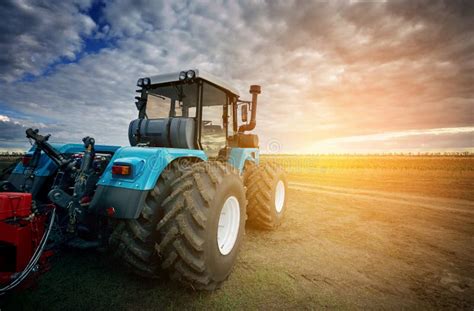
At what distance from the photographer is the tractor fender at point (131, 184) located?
94.4 inches

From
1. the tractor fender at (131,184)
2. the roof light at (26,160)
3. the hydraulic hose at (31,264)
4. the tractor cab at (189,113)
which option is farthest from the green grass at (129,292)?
the tractor cab at (189,113)

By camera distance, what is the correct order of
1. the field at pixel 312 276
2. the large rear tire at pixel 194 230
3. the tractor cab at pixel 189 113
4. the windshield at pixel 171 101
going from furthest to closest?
the windshield at pixel 171 101
the tractor cab at pixel 189 113
the field at pixel 312 276
the large rear tire at pixel 194 230

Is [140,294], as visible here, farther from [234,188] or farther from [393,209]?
[393,209]

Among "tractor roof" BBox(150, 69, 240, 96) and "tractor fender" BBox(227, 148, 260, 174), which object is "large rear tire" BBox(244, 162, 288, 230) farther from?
"tractor roof" BBox(150, 69, 240, 96)

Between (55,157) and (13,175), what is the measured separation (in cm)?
124

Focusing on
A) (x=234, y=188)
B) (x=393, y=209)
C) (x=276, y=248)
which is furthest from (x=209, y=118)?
(x=393, y=209)

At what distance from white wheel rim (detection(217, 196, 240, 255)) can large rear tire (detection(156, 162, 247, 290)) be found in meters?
0.38

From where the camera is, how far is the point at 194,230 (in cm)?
234

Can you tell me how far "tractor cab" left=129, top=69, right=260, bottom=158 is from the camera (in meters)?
3.77

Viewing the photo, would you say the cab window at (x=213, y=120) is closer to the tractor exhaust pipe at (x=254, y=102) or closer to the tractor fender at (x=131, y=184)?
the tractor exhaust pipe at (x=254, y=102)

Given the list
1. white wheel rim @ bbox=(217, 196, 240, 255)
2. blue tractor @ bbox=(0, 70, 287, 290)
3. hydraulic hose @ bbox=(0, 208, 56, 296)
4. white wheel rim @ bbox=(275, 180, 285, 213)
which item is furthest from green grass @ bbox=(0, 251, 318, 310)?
white wheel rim @ bbox=(275, 180, 285, 213)

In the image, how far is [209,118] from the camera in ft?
14.6

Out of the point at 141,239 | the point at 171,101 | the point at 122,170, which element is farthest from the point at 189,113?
the point at 141,239

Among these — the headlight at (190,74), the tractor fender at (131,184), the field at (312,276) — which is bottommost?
the field at (312,276)
